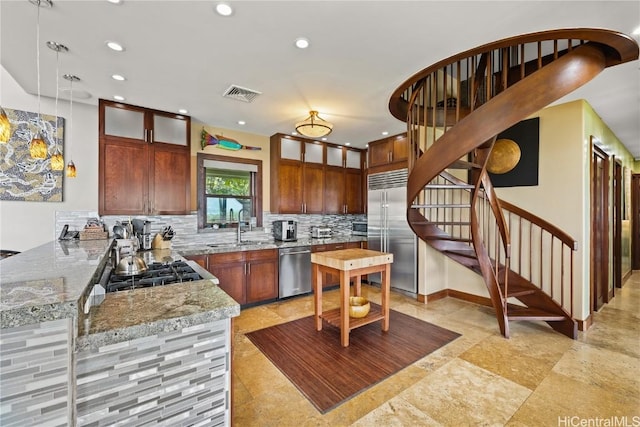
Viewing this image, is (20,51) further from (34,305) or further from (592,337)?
(592,337)

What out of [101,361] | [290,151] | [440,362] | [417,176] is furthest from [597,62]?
[290,151]

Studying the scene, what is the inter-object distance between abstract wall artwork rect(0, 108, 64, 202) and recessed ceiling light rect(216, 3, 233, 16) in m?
2.57

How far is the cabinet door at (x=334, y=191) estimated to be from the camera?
520 centimetres

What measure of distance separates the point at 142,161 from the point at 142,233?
0.90 meters

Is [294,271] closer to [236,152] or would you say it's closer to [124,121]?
[236,152]

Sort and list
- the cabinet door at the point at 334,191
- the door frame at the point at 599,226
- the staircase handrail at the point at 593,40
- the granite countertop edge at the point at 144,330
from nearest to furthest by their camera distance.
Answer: the granite countertop edge at the point at 144,330, the staircase handrail at the point at 593,40, the door frame at the point at 599,226, the cabinet door at the point at 334,191

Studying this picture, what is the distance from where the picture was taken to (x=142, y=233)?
10.8 feet

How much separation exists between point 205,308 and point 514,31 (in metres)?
2.74

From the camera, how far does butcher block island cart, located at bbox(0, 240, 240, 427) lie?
0.81 m

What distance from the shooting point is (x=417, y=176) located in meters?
2.63

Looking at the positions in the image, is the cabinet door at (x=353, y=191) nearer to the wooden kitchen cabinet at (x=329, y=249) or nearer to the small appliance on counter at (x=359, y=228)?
the small appliance on counter at (x=359, y=228)

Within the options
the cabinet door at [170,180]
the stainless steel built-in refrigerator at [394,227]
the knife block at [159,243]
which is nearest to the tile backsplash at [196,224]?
the cabinet door at [170,180]

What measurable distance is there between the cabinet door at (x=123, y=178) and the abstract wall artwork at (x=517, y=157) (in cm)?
454

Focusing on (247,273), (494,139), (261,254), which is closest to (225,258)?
(247,273)
